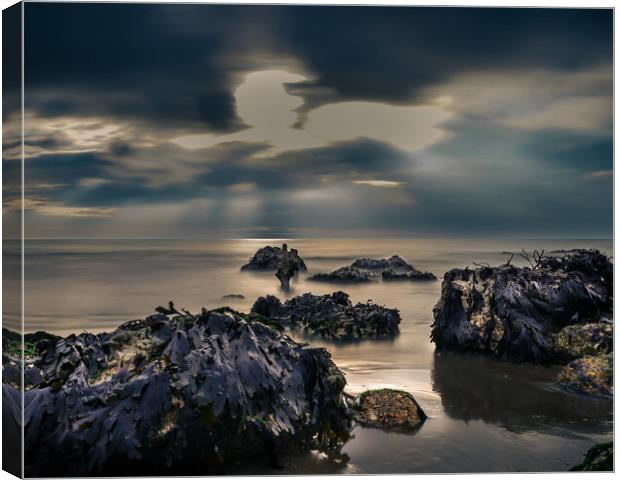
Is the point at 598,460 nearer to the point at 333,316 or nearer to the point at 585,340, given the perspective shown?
the point at 585,340

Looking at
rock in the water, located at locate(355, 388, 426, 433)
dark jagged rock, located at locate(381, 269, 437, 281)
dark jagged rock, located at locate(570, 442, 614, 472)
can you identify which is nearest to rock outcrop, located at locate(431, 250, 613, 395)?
dark jagged rock, located at locate(381, 269, 437, 281)

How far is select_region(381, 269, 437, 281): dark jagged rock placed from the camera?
6.02m

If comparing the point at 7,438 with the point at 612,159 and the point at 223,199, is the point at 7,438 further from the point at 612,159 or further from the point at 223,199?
the point at 612,159

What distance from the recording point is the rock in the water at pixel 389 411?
16.7 feet

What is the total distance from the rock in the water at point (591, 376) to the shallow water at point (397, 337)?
0.11m

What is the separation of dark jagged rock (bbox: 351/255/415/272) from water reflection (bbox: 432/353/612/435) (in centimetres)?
85

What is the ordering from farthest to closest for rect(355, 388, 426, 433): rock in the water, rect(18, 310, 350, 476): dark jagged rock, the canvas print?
rect(355, 388, 426, 433): rock in the water → the canvas print → rect(18, 310, 350, 476): dark jagged rock

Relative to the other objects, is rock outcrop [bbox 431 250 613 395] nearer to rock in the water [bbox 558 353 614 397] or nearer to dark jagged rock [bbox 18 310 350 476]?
rock in the water [bbox 558 353 614 397]

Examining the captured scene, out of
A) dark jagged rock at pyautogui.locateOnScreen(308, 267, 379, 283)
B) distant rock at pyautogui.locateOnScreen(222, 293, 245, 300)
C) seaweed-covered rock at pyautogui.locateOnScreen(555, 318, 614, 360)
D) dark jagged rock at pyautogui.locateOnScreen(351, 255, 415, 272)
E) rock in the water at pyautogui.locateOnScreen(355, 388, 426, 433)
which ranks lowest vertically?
rock in the water at pyautogui.locateOnScreen(355, 388, 426, 433)

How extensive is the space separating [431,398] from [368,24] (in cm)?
312

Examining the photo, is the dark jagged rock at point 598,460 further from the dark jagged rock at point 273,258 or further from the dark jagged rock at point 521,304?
the dark jagged rock at point 273,258

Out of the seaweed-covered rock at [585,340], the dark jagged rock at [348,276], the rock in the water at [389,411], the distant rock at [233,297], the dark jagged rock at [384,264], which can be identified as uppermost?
the dark jagged rock at [384,264]

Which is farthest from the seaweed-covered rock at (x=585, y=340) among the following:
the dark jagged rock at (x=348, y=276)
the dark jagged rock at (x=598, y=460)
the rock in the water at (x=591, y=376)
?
the dark jagged rock at (x=348, y=276)

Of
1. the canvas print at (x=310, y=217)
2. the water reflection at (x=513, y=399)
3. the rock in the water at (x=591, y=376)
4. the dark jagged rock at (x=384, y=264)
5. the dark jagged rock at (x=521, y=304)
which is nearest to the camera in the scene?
the canvas print at (x=310, y=217)
